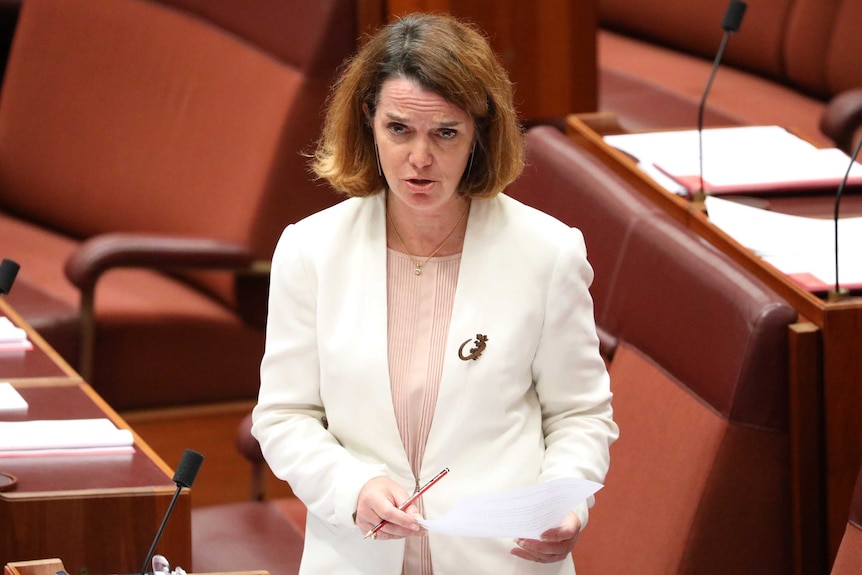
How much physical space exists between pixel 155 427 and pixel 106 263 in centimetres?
41

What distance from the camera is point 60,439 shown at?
2016 mm

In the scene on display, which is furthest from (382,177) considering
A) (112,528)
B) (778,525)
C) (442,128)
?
(778,525)

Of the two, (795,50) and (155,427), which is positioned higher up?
(795,50)

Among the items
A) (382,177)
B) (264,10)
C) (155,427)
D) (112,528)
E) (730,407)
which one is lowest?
(155,427)

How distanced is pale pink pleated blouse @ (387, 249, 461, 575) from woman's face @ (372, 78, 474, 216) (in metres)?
0.09

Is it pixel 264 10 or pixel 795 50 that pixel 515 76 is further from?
pixel 795 50

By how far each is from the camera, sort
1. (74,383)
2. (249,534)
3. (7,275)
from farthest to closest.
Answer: (249,534), (74,383), (7,275)

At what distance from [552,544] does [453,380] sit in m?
0.18

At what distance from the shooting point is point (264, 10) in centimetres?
340

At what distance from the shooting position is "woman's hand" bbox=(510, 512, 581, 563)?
4.84 feet

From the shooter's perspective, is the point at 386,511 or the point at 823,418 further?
the point at 823,418

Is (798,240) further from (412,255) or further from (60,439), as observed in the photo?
(60,439)

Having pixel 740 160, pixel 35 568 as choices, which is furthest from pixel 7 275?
pixel 740 160

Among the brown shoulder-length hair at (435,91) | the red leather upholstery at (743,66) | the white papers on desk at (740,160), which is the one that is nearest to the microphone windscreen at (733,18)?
the white papers on desk at (740,160)
